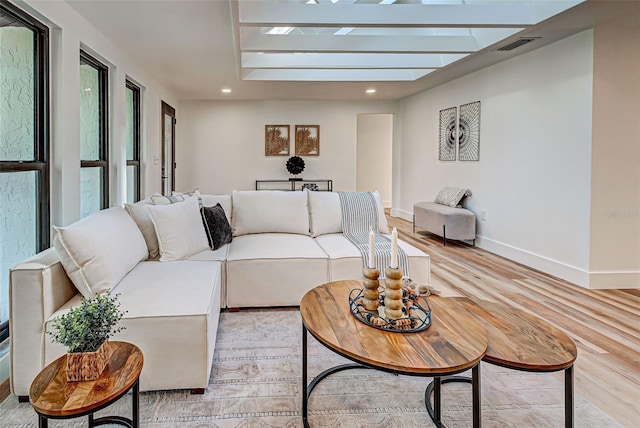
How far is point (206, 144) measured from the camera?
7.99 m

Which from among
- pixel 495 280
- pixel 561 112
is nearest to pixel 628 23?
pixel 561 112

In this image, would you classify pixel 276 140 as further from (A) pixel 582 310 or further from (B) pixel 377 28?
(A) pixel 582 310

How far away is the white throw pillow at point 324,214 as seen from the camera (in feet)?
12.4

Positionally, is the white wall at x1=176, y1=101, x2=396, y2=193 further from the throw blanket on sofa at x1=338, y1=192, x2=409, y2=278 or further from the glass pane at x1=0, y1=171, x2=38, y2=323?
the glass pane at x1=0, y1=171, x2=38, y2=323

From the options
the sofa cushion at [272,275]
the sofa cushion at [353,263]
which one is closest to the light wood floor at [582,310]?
the sofa cushion at [353,263]

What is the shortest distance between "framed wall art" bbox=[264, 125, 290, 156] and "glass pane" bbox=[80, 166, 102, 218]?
4498mm

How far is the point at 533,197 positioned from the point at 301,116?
498 cm

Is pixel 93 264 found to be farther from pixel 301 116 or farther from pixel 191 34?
pixel 301 116

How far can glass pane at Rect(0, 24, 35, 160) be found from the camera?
7.70 ft

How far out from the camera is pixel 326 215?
12.5 feet

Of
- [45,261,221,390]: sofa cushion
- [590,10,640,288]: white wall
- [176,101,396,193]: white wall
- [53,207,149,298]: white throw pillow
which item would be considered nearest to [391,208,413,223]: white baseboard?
[176,101,396,193]: white wall

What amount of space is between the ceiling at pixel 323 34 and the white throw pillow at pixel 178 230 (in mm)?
1541

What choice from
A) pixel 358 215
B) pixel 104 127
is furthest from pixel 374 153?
pixel 104 127

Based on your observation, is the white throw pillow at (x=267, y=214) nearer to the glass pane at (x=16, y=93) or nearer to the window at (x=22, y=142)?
the window at (x=22, y=142)
